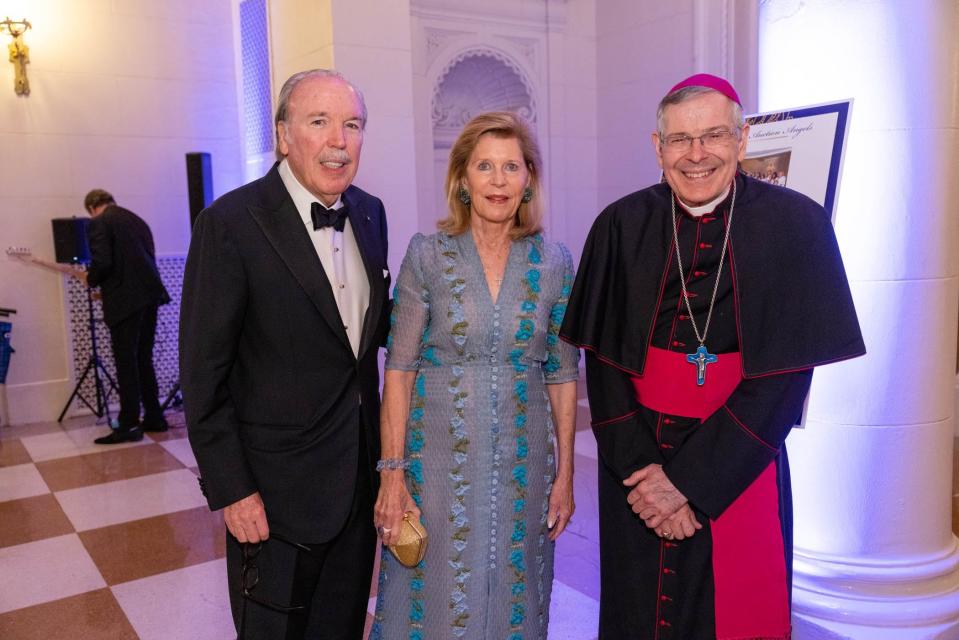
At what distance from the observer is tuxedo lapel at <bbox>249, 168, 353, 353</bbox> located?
176cm

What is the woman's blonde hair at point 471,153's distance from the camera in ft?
6.31

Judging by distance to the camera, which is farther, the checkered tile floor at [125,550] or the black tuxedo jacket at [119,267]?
the black tuxedo jacket at [119,267]

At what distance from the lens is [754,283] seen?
1735 millimetres

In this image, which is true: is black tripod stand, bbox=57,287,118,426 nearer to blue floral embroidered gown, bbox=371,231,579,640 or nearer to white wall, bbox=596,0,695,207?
white wall, bbox=596,0,695,207

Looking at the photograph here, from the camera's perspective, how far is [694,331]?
1.79 metres

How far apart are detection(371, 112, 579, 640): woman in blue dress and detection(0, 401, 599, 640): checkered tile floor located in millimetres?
986

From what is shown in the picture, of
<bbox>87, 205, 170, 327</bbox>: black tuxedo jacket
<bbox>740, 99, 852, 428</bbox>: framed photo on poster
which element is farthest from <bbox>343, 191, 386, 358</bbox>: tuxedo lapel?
<bbox>87, 205, 170, 327</bbox>: black tuxedo jacket

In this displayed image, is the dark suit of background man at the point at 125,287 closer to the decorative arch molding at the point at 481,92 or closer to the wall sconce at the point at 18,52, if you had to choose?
the wall sconce at the point at 18,52

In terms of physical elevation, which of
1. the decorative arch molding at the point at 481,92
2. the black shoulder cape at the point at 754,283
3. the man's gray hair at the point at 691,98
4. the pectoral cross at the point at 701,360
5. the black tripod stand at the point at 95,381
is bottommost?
the black tripod stand at the point at 95,381

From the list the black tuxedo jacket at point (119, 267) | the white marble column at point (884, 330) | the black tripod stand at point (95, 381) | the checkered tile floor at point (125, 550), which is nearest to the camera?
the white marble column at point (884, 330)

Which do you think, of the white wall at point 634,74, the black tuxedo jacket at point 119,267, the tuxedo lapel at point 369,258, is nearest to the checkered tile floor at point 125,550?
the black tuxedo jacket at point 119,267

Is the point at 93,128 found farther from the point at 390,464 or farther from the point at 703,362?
the point at 703,362

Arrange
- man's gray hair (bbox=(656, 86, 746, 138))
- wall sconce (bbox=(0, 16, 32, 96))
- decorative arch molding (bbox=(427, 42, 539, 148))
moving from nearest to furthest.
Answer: man's gray hair (bbox=(656, 86, 746, 138)) → wall sconce (bbox=(0, 16, 32, 96)) → decorative arch molding (bbox=(427, 42, 539, 148))

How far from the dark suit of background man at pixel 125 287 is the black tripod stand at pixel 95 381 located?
0.48 metres
